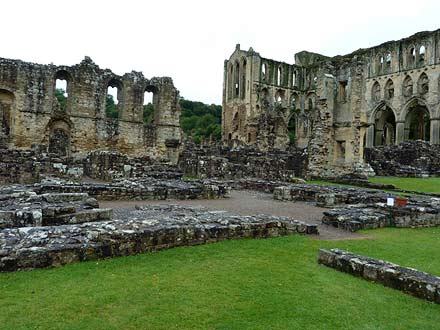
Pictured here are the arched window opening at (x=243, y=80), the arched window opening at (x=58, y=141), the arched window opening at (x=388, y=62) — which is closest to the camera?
the arched window opening at (x=58, y=141)

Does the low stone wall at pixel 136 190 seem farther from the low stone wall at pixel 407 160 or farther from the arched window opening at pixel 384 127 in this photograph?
the arched window opening at pixel 384 127

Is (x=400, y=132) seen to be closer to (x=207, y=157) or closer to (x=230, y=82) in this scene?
(x=230, y=82)

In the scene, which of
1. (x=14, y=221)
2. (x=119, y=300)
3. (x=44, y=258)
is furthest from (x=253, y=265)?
(x=14, y=221)

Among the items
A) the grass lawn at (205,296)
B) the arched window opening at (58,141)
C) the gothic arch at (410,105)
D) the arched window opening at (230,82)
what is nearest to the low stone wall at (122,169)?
the arched window opening at (58,141)

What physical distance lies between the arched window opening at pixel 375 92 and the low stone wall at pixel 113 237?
45426mm

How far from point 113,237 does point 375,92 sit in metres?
48.9

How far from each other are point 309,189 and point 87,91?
18.1 m

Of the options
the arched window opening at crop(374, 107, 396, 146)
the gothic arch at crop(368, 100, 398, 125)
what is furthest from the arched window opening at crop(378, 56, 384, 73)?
the arched window opening at crop(374, 107, 396, 146)

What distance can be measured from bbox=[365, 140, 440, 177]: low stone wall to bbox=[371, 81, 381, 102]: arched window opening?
650 inches

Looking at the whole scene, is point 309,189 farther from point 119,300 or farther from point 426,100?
point 426,100

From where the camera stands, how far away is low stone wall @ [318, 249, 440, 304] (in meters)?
4.22

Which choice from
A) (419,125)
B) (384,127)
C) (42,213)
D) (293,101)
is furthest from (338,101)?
(293,101)

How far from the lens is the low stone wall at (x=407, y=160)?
2702 cm

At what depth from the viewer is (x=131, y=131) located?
28.0 m
